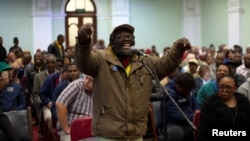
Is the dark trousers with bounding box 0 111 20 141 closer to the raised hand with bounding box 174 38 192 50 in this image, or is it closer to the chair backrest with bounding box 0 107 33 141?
the chair backrest with bounding box 0 107 33 141

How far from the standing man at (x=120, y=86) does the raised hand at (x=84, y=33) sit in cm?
19

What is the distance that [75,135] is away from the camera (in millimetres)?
4348

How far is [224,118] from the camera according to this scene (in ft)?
14.3

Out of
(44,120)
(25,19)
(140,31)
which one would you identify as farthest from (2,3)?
(44,120)

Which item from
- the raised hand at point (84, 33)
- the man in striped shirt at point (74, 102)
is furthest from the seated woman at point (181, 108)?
the raised hand at point (84, 33)

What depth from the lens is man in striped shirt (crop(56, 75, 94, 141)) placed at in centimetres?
460

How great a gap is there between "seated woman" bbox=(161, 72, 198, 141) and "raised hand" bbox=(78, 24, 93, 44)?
8.15 ft

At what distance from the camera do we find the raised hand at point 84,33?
2.77 metres

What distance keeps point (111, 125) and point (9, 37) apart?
14.6 m

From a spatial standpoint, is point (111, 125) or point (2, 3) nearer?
point (111, 125)

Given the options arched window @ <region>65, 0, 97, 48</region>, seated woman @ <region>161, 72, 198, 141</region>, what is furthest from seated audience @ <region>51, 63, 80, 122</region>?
arched window @ <region>65, 0, 97, 48</region>

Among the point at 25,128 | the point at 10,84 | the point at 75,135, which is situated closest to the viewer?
the point at 75,135

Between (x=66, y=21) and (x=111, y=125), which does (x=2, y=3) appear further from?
(x=111, y=125)

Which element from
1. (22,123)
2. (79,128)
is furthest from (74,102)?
(22,123)
